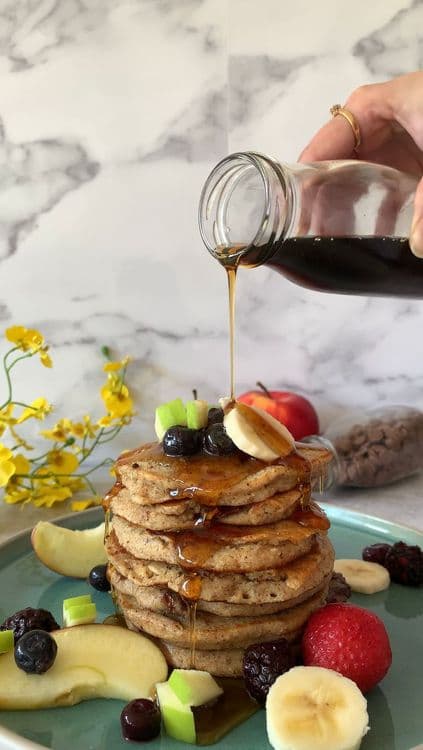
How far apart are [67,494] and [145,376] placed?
0.59 m

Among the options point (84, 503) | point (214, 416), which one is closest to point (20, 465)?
point (84, 503)

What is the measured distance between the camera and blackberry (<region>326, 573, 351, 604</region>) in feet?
5.92

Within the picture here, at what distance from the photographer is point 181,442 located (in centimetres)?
165

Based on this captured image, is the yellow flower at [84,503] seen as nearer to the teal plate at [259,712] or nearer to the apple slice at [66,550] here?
the teal plate at [259,712]

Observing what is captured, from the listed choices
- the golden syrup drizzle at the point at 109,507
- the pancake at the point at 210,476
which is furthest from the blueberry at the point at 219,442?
the golden syrup drizzle at the point at 109,507

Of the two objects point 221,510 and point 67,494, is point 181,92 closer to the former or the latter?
point 67,494

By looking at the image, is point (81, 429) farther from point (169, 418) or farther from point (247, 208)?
point (247, 208)

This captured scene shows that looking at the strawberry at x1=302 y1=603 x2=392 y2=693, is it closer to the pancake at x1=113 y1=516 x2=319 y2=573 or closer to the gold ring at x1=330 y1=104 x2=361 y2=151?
the pancake at x1=113 y1=516 x2=319 y2=573

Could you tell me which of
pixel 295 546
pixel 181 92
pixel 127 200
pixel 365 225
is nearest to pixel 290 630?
pixel 295 546

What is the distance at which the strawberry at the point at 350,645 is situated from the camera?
1.50m

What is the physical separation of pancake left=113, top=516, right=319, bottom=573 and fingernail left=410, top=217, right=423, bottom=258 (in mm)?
604

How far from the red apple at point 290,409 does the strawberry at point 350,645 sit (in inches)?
43.6

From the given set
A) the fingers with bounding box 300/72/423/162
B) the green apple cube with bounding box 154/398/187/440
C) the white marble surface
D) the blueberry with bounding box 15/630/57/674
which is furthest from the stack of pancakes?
the fingers with bounding box 300/72/423/162

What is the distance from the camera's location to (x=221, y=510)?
1.58 meters
